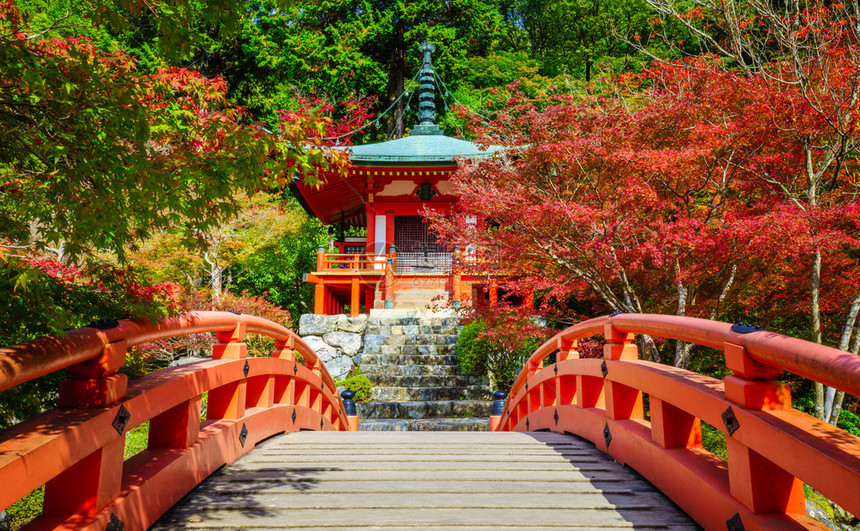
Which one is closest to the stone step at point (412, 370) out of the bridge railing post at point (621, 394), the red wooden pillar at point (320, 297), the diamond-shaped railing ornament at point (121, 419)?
the red wooden pillar at point (320, 297)

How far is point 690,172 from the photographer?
6.25 meters

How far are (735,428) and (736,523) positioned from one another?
1.12 ft

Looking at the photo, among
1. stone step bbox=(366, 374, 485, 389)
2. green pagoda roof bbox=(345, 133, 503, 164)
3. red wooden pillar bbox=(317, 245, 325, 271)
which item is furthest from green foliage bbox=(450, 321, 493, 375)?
red wooden pillar bbox=(317, 245, 325, 271)

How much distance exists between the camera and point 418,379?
33.0 ft

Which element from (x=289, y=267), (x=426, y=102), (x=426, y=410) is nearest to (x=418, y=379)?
(x=426, y=410)

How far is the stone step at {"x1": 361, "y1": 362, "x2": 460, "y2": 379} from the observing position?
1030cm

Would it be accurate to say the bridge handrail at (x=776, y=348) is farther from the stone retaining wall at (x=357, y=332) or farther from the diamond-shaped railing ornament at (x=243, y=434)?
the stone retaining wall at (x=357, y=332)

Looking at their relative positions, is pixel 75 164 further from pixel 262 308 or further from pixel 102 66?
pixel 262 308

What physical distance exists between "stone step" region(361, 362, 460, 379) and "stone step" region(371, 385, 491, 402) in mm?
520

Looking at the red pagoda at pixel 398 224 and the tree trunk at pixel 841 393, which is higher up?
the red pagoda at pixel 398 224

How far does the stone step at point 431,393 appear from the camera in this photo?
380 inches

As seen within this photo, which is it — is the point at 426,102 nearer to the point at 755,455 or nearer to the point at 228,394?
the point at 228,394

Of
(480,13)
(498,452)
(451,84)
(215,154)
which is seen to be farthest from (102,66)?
(480,13)

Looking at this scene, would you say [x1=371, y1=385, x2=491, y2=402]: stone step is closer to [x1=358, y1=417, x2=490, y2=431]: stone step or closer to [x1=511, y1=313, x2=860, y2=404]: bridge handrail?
[x1=358, y1=417, x2=490, y2=431]: stone step
